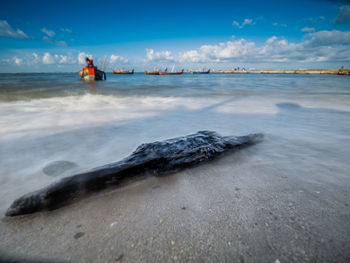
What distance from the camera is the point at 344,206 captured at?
1.36m

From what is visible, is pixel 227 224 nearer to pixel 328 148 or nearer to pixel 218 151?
pixel 218 151

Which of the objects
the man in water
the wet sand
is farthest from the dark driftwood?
the man in water

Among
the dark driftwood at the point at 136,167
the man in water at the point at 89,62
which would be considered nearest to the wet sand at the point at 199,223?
the dark driftwood at the point at 136,167

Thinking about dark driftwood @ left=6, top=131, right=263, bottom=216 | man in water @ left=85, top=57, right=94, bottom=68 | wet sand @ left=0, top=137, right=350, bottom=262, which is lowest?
wet sand @ left=0, top=137, right=350, bottom=262

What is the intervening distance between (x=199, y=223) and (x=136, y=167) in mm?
881

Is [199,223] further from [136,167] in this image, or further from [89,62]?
[89,62]

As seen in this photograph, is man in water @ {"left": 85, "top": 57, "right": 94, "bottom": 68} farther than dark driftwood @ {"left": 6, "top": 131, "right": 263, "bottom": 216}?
Yes

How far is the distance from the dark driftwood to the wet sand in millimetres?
91

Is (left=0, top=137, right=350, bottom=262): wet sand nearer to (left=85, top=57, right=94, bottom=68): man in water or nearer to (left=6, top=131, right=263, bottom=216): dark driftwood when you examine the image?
(left=6, top=131, right=263, bottom=216): dark driftwood

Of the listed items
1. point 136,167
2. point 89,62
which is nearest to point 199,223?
point 136,167

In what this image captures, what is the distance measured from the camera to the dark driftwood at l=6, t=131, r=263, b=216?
1.36m

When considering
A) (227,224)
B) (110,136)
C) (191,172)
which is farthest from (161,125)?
(227,224)

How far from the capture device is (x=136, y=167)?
177cm

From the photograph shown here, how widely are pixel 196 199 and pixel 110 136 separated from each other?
2.41 meters
